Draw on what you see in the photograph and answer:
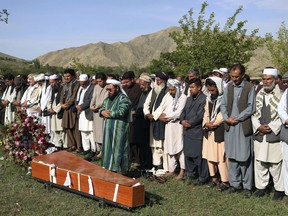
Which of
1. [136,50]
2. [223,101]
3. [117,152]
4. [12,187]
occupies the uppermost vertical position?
[136,50]

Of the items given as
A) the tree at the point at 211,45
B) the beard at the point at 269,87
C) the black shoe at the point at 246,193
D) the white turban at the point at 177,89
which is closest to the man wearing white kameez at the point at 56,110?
the white turban at the point at 177,89

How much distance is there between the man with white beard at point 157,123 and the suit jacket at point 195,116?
73cm

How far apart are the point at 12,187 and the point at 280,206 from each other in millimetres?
4187

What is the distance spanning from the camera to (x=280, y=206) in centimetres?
508

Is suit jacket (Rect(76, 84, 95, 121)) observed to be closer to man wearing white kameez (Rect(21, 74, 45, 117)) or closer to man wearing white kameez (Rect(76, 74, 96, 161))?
man wearing white kameez (Rect(76, 74, 96, 161))

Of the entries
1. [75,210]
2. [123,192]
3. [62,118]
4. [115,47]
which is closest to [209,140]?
[123,192]

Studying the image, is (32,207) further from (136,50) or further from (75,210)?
(136,50)

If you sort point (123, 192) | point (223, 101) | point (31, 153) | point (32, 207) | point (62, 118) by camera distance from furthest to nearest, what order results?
point (62, 118)
point (31, 153)
point (223, 101)
point (32, 207)
point (123, 192)

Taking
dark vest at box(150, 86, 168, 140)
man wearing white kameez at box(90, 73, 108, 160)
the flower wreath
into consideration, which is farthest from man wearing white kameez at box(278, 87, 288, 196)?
the flower wreath

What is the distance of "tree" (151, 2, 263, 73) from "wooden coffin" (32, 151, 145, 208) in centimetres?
1345

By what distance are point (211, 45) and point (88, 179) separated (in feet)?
47.8

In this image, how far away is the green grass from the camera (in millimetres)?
5023

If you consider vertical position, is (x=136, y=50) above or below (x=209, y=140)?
above

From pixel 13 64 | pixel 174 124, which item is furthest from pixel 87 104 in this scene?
pixel 13 64
